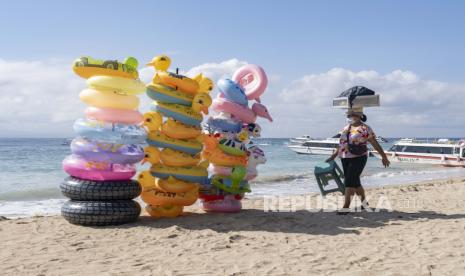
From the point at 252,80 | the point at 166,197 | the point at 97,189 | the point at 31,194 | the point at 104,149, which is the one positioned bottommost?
the point at 31,194

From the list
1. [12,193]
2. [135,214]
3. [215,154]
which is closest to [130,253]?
[135,214]

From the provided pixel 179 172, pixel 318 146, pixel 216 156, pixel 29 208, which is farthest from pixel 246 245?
pixel 318 146

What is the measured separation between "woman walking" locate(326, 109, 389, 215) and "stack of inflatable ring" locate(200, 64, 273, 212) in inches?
58.5

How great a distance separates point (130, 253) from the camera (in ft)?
17.1

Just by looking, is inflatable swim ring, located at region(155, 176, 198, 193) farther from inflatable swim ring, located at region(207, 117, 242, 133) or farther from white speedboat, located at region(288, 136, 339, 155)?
white speedboat, located at region(288, 136, 339, 155)

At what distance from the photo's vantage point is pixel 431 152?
113 ft

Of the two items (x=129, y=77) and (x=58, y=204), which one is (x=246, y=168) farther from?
(x=58, y=204)

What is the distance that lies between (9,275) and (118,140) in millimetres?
2546

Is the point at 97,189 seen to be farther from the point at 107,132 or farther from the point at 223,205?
the point at 223,205

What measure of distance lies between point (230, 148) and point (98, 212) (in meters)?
2.35

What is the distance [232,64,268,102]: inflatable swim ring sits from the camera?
8.03 metres

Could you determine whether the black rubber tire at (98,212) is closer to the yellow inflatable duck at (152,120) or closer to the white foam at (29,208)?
the yellow inflatable duck at (152,120)

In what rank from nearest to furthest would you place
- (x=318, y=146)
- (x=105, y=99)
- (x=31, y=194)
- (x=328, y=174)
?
1. (x=105, y=99)
2. (x=328, y=174)
3. (x=31, y=194)
4. (x=318, y=146)

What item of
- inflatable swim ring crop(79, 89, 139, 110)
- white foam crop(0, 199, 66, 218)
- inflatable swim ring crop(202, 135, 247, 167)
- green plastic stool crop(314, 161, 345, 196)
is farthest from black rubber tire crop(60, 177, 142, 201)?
white foam crop(0, 199, 66, 218)
